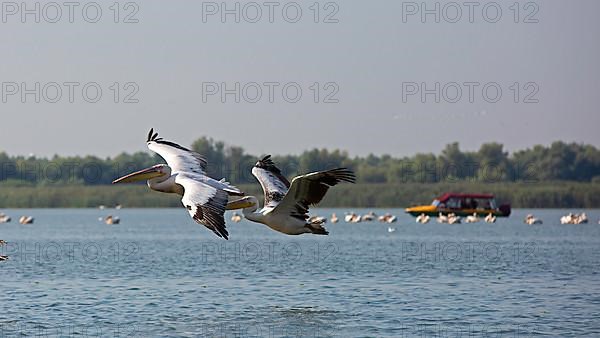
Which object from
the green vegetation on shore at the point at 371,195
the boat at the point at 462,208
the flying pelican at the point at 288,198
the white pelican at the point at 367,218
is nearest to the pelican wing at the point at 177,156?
the flying pelican at the point at 288,198

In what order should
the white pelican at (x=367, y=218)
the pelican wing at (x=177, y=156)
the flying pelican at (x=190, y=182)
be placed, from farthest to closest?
the white pelican at (x=367, y=218), the pelican wing at (x=177, y=156), the flying pelican at (x=190, y=182)

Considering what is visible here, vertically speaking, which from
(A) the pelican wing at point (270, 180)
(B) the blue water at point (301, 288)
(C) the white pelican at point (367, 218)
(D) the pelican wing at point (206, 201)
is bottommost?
(B) the blue water at point (301, 288)

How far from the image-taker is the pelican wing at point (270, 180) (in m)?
17.1

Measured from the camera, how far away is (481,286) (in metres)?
26.4

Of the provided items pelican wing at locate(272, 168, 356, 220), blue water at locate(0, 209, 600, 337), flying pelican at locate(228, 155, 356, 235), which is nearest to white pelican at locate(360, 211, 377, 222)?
blue water at locate(0, 209, 600, 337)

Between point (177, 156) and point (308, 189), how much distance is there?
2.29 metres

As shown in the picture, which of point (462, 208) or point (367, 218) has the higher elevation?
point (462, 208)

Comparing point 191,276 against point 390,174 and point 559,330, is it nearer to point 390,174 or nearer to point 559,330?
point 559,330

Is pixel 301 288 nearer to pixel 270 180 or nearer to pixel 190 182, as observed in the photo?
pixel 270 180

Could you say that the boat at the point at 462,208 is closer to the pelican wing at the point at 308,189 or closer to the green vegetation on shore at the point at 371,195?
the green vegetation on shore at the point at 371,195

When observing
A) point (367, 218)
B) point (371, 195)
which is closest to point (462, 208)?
point (367, 218)

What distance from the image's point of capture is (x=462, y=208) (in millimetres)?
67188

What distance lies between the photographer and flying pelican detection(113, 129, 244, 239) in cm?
1322

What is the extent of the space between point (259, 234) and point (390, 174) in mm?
45524
